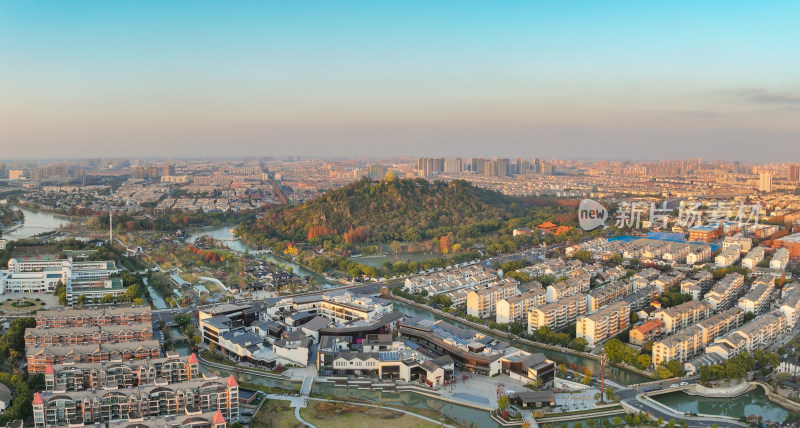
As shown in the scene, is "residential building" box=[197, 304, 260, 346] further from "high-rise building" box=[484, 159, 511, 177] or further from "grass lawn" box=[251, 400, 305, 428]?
"high-rise building" box=[484, 159, 511, 177]

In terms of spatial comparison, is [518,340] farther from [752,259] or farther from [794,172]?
[794,172]

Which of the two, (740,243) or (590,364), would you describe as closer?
(590,364)

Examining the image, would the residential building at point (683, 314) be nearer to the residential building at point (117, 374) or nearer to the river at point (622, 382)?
the river at point (622, 382)

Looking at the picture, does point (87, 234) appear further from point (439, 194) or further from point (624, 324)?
point (624, 324)

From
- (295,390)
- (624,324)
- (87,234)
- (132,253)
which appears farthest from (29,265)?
(624,324)

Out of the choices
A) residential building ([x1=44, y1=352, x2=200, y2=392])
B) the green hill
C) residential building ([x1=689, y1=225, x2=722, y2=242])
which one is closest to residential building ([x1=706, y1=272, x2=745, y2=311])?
residential building ([x1=689, y1=225, x2=722, y2=242])

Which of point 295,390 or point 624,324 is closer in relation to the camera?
point 295,390

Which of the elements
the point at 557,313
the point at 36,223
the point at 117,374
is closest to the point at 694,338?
the point at 557,313
